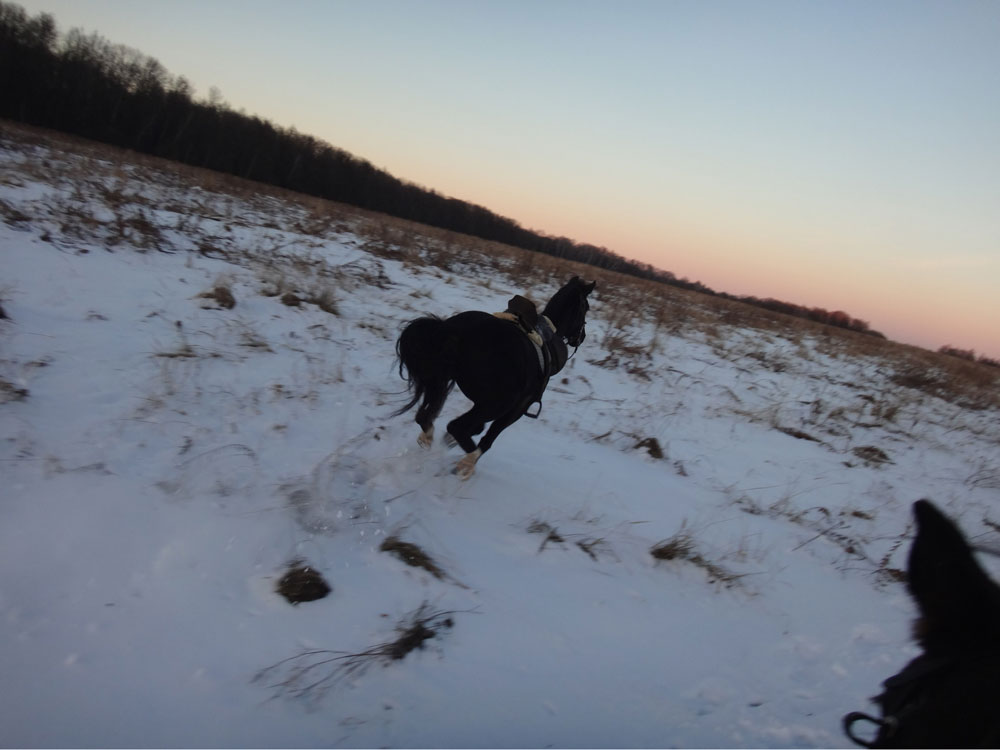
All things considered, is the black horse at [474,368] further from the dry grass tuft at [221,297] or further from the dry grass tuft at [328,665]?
the dry grass tuft at [221,297]

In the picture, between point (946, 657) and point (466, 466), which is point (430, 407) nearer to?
point (466, 466)

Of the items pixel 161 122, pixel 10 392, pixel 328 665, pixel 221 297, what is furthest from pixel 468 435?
pixel 161 122

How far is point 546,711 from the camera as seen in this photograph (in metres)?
1.77

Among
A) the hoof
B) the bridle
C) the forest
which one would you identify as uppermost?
the forest

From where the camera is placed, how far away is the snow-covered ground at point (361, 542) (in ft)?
5.20

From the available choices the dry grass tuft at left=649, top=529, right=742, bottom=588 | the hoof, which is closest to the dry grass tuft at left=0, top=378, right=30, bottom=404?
the hoof

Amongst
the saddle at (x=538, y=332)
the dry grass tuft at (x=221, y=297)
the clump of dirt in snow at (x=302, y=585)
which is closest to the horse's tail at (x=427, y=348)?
the saddle at (x=538, y=332)

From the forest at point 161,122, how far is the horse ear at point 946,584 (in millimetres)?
20302

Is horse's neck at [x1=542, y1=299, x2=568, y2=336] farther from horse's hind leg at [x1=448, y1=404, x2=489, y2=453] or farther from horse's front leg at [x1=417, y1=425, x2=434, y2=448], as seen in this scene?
horse's front leg at [x1=417, y1=425, x2=434, y2=448]

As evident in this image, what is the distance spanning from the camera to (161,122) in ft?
126

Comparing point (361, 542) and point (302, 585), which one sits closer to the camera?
point (302, 585)

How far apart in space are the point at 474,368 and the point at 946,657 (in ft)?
8.26

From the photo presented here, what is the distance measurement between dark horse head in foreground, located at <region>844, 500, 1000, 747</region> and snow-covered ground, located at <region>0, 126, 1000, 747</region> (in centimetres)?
93

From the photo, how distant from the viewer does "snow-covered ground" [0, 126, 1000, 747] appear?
1.58m
